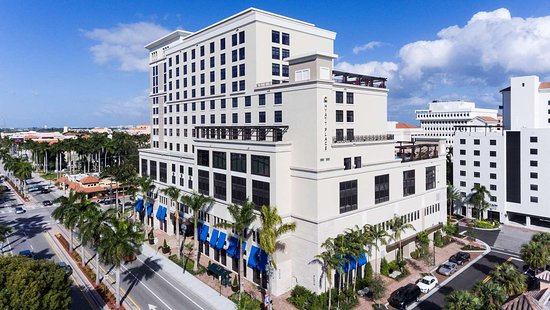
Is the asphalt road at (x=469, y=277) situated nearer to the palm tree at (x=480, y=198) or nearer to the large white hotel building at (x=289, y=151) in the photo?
the large white hotel building at (x=289, y=151)

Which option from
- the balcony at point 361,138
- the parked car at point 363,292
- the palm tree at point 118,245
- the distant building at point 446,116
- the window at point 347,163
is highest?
the distant building at point 446,116

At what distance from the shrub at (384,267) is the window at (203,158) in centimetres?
3114

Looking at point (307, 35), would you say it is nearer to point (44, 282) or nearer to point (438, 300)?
point (438, 300)

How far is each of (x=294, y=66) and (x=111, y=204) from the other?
7357 cm

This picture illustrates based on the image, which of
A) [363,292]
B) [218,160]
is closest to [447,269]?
[363,292]

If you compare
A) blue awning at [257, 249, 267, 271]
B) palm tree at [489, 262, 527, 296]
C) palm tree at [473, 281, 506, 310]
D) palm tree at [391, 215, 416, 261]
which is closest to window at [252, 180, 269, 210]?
blue awning at [257, 249, 267, 271]

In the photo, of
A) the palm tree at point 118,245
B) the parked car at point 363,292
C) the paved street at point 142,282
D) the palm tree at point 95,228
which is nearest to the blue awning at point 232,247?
the paved street at point 142,282

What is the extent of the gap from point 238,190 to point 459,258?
3815cm

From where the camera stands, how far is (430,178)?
6203 cm

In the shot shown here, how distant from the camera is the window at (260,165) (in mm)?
45375

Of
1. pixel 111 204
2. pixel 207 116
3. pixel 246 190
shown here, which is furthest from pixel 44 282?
pixel 111 204

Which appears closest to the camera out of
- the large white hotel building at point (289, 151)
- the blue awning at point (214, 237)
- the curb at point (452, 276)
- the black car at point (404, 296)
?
the black car at point (404, 296)

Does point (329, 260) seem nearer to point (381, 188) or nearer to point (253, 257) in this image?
point (253, 257)

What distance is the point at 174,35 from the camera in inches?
3105
